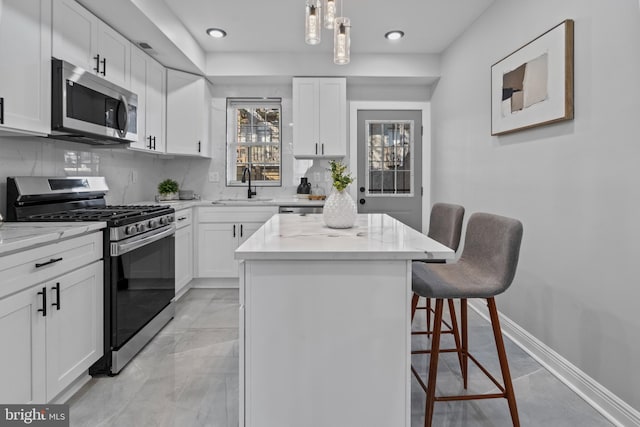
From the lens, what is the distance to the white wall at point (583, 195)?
1.71 meters

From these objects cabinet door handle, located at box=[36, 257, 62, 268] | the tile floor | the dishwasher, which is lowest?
the tile floor

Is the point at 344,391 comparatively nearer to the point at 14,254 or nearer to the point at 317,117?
the point at 14,254

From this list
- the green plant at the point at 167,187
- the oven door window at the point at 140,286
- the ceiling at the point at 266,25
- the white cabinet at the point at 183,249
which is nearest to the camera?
the oven door window at the point at 140,286

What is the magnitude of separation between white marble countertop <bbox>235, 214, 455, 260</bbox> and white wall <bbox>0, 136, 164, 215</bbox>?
160 cm

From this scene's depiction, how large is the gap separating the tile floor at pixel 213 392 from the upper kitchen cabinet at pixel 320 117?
2.28 m

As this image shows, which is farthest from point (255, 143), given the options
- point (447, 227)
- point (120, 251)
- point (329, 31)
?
point (447, 227)

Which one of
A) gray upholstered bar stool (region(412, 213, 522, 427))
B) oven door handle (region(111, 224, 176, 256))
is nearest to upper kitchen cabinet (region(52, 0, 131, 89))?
oven door handle (region(111, 224, 176, 256))

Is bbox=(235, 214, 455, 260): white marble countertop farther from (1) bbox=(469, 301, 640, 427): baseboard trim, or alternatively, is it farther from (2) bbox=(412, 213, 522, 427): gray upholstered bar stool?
(1) bbox=(469, 301, 640, 427): baseboard trim

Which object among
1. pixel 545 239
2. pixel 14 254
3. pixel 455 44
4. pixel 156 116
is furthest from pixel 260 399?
pixel 455 44

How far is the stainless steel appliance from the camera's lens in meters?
2.14

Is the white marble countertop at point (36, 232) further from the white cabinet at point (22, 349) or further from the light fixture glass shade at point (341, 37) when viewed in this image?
the light fixture glass shade at point (341, 37)

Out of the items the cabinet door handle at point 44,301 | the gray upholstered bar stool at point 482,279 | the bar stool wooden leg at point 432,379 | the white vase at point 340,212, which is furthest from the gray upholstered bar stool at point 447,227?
the cabinet door handle at point 44,301

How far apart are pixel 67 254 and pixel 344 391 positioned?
147cm

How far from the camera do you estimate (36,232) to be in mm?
1660
